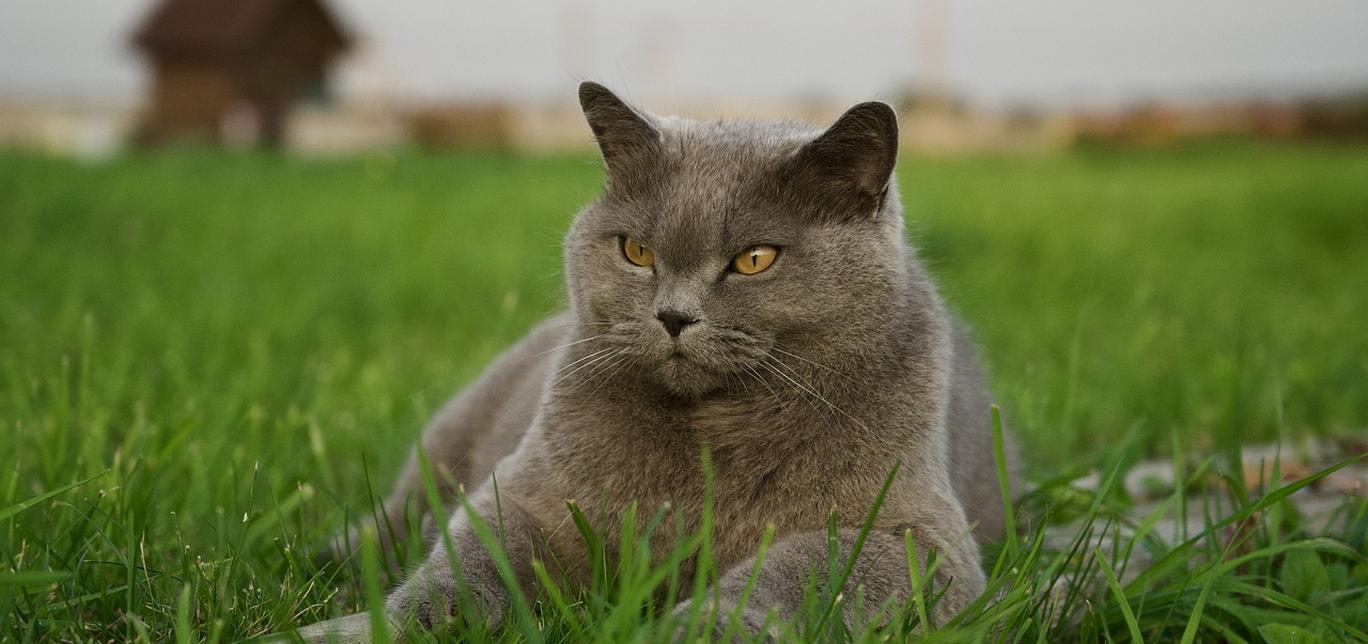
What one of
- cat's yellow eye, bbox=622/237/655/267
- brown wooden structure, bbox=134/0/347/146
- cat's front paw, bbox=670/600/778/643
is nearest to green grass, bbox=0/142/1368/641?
cat's front paw, bbox=670/600/778/643

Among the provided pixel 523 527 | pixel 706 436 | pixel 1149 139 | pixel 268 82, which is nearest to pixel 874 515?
pixel 706 436

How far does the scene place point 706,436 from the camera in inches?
80.5

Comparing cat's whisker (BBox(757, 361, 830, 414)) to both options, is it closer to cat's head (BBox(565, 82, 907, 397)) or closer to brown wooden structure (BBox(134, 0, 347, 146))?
cat's head (BBox(565, 82, 907, 397))

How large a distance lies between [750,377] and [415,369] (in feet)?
9.17

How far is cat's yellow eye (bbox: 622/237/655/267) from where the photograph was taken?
6.77 feet

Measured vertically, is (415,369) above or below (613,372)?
below

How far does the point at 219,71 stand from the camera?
1942 cm

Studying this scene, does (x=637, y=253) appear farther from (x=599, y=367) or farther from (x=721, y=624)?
(x=721, y=624)

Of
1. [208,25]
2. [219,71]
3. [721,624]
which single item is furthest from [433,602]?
[208,25]

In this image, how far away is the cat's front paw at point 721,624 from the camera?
158 centimetres

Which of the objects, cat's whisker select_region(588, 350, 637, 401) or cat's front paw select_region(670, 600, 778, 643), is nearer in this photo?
cat's front paw select_region(670, 600, 778, 643)

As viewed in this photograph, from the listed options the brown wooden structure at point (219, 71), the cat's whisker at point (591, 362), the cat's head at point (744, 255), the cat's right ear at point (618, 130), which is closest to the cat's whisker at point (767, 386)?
the cat's head at point (744, 255)

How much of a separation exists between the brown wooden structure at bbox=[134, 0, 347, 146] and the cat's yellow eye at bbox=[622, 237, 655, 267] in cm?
1844

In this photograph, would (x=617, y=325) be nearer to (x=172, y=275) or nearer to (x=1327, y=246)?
(x=172, y=275)
